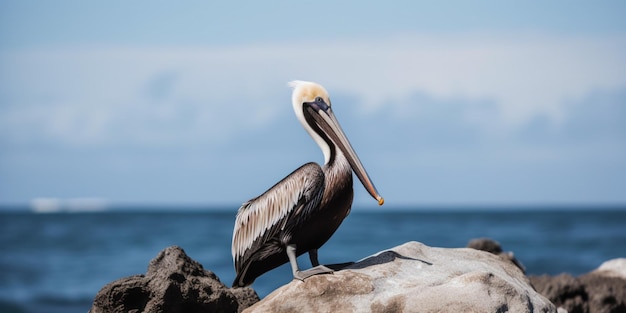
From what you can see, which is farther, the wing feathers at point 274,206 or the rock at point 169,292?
the rock at point 169,292

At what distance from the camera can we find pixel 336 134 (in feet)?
22.8

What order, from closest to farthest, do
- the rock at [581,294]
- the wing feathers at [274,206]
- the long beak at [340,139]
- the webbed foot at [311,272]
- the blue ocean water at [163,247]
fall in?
the webbed foot at [311,272], the wing feathers at [274,206], the long beak at [340,139], the rock at [581,294], the blue ocean water at [163,247]

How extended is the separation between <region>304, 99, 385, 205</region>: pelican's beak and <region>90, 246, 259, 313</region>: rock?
4.67ft

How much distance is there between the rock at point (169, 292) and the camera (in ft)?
22.1

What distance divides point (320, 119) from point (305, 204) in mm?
720

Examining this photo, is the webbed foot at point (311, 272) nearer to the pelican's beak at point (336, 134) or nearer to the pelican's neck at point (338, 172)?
the pelican's neck at point (338, 172)

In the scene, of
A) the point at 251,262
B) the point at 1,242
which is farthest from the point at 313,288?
the point at 1,242

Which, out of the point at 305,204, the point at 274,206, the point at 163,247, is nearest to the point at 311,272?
the point at 305,204

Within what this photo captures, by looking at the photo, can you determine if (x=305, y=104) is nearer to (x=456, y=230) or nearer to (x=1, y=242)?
(x=1, y=242)

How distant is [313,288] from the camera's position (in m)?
6.38

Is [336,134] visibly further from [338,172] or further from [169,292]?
[169,292]

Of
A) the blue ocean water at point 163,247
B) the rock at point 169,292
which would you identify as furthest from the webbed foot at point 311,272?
the blue ocean water at point 163,247

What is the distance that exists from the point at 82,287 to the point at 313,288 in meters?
18.7

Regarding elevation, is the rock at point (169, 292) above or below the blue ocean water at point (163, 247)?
below
